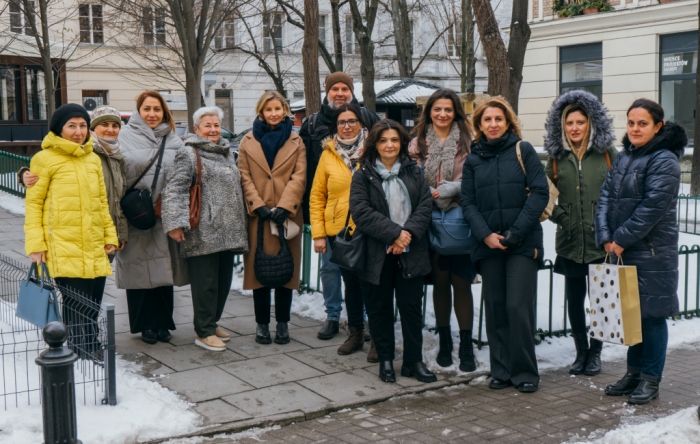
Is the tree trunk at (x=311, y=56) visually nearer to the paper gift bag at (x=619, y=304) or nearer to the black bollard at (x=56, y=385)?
the paper gift bag at (x=619, y=304)

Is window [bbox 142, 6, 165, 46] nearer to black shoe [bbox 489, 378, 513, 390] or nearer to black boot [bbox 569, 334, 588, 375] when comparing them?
black boot [bbox 569, 334, 588, 375]

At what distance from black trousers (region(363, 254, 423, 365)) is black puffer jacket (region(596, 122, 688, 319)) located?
1.57m

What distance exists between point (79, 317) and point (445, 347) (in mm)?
2888

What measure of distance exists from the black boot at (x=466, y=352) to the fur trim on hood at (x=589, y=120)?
163cm

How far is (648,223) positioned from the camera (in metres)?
5.73

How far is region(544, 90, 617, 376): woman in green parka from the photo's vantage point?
21.1ft

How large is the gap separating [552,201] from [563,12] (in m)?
22.4

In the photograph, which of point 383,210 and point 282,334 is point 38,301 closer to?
point 282,334

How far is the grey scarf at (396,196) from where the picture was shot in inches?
247

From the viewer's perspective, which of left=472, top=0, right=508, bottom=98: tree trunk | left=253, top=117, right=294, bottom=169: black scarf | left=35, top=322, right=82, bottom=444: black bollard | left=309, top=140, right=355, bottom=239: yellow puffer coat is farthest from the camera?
left=472, top=0, right=508, bottom=98: tree trunk

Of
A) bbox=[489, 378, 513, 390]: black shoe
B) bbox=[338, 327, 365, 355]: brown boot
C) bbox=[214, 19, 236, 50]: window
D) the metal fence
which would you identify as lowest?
bbox=[489, 378, 513, 390]: black shoe

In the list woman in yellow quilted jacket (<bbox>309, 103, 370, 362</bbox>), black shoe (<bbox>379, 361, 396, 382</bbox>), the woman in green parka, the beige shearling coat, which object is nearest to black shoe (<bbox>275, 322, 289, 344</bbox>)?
the beige shearling coat

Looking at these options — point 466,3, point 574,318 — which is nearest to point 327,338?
point 574,318

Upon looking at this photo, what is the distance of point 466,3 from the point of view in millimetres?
23156
